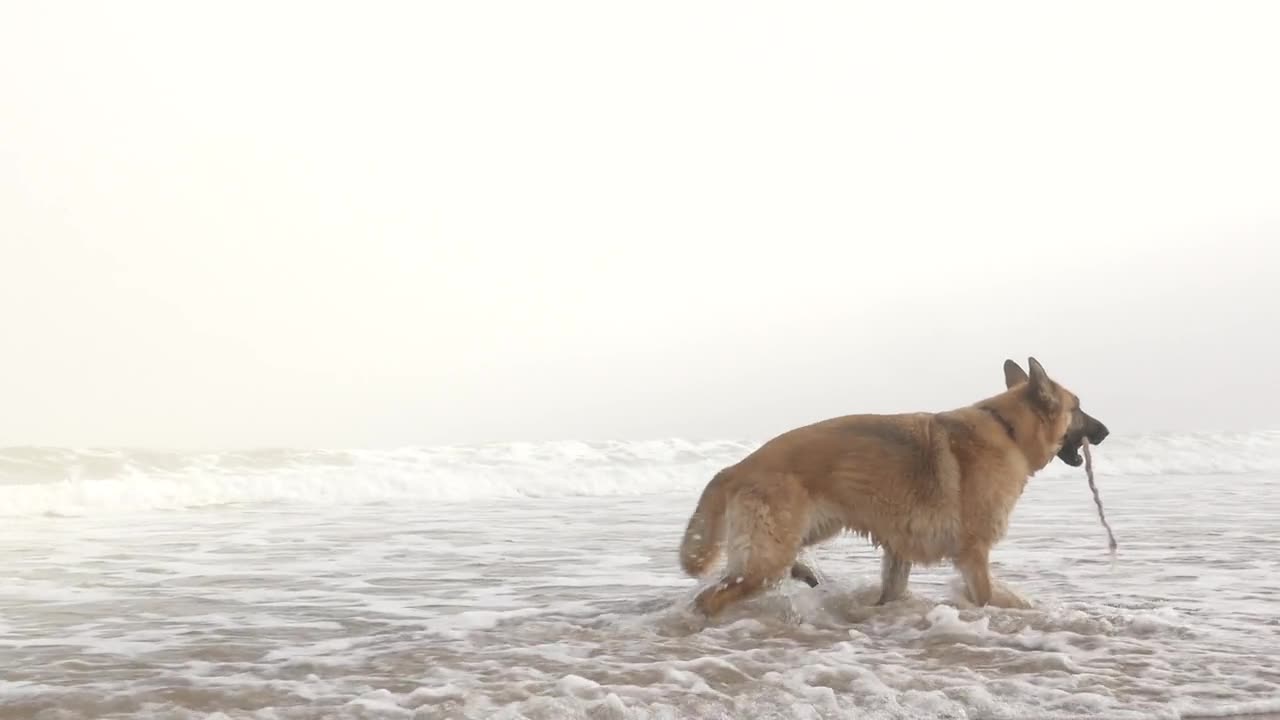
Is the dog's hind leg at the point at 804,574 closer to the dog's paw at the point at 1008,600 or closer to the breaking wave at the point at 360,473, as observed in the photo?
the dog's paw at the point at 1008,600

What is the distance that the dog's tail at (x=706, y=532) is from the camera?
5793 mm

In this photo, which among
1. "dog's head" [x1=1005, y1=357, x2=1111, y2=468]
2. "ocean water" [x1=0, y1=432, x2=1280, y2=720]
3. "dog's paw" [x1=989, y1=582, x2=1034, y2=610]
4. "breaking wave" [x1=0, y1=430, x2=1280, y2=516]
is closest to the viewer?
"ocean water" [x1=0, y1=432, x2=1280, y2=720]

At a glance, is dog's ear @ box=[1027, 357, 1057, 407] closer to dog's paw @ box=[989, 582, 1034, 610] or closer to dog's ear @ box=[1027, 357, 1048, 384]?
dog's ear @ box=[1027, 357, 1048, 384]

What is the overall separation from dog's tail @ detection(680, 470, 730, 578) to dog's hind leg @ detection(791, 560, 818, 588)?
0.63m

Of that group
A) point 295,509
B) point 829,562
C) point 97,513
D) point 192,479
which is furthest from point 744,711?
point 192,479

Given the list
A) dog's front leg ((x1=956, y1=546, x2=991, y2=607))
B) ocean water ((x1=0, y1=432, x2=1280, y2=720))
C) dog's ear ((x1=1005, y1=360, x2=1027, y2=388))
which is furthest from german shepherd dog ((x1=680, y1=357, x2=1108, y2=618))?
dog's ear ((x1=1005, y1=360, x2=1027, y2=388))

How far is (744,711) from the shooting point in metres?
3.90

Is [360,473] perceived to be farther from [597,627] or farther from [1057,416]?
[1057,416]

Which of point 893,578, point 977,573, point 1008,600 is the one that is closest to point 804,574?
point 893,578

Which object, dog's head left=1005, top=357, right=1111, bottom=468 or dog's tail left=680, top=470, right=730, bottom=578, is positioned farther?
dog's head left=1005, top=357, right=1111, bottom=468

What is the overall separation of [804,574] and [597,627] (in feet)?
4.37

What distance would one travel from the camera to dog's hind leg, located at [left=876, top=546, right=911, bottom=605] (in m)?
6.10

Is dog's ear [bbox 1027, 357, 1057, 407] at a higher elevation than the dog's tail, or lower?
higher

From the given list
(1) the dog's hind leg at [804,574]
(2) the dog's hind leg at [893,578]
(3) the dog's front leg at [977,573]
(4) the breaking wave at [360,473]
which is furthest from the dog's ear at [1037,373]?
(4) the breaking wave at [360,473]
